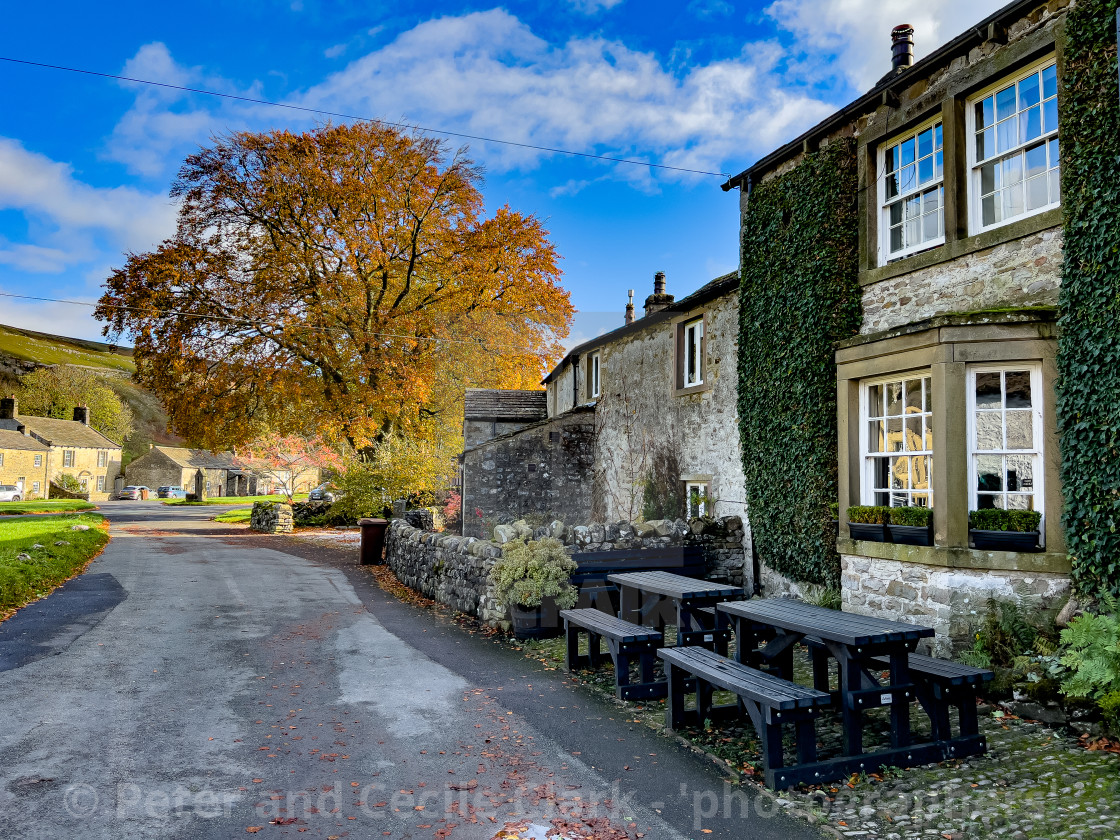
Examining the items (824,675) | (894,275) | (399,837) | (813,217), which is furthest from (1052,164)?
(399,837)

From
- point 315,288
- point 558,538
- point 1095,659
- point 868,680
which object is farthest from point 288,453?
point 1095,659

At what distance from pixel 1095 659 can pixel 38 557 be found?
58.7 ft

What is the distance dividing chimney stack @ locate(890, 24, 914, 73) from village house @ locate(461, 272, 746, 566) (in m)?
3.81

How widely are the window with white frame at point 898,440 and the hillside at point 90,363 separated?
96.8m

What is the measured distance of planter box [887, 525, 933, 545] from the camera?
307 inches

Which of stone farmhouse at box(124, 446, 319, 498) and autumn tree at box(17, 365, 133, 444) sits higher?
autumn tree at box(17, 365, 133, 444)

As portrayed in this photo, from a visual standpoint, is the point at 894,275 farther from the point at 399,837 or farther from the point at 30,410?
the point at 30,410

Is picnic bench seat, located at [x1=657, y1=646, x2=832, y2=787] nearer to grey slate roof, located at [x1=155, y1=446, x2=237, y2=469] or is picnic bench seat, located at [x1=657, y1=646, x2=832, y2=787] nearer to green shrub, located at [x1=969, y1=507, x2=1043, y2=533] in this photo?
green shrub, located at [x1=969, y1=507, x2=1043, y2=533]

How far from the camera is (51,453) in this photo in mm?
62875

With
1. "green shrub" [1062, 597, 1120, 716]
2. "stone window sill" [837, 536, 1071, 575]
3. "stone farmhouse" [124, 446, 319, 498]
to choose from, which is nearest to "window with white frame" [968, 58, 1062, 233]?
"stone window sill" [837, 536, 1071, 575]

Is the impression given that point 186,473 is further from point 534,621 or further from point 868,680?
point 868,680

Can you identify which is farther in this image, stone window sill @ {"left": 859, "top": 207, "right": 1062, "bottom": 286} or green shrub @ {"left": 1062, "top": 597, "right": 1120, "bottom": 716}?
stone window sill @ {"left": 859, "top": 207, "right": 1062, "bottom": 286}

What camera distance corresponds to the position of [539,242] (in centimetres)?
3009

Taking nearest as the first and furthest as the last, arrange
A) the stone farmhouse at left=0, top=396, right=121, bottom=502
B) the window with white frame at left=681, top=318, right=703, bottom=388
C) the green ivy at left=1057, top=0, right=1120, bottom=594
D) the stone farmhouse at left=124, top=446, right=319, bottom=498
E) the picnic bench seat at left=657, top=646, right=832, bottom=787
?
the picnic bench seat at left=657, top=646, right=832, bottom=787 < the green ivy at left=1057, top=0, right=1120, bottom=594 < the window with white frame at left=681, top=318, right=703, bottom=388 < the stone farmhouse at left=0, top=396, right=121, bottom=502 < the stone farmhouse at left=124, top=446, right=319, bottom=498
